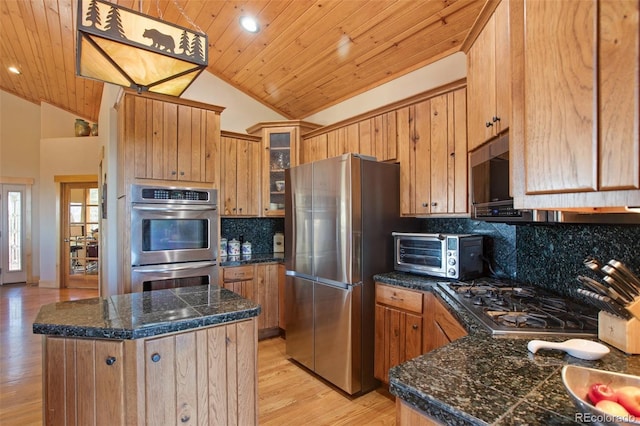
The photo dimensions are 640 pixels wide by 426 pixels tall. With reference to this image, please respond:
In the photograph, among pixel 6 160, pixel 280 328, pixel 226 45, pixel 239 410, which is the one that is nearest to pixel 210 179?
pixel 226 45

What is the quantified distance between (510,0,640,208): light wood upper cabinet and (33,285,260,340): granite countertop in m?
1.36

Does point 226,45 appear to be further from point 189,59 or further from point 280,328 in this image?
point 280,328

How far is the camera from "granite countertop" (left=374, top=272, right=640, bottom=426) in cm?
73

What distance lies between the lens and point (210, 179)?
3.28m

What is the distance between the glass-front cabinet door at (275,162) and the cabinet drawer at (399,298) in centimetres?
175

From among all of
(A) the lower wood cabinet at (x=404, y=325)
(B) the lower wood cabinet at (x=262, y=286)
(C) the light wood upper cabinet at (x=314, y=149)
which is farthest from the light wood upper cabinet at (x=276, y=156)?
(A) the lower wood cabinet at (x=404, y=325)

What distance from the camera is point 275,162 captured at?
3.86 meters

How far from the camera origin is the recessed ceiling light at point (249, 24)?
9.93 ft

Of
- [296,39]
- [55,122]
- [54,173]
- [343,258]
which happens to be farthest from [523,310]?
[55,122]

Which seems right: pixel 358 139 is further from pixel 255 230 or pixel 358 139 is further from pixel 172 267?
pixel 172 267

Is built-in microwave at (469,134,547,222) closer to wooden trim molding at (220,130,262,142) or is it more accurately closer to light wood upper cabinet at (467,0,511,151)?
light wood upper cabinet at (467,0,511,151)

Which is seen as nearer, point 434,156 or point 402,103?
point 434,156

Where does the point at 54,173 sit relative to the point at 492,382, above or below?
above

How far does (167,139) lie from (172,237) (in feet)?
3.05
